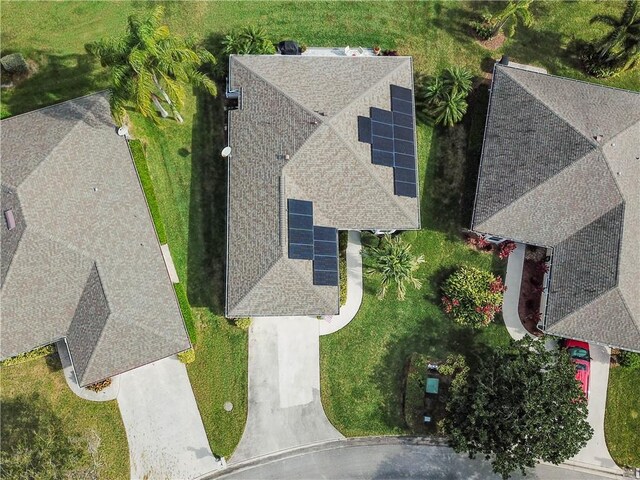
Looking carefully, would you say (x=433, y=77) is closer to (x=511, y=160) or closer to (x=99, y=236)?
(x=511, y=160)

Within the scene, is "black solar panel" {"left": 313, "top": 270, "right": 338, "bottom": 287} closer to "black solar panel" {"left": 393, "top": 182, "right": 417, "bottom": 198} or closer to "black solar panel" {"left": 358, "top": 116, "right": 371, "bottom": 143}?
"black solar panel" {"left": 393, "top": 182, "right": 417, "bottom": 198}

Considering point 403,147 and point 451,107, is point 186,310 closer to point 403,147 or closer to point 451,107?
point 403,147

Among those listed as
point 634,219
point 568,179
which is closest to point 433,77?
point 568,179

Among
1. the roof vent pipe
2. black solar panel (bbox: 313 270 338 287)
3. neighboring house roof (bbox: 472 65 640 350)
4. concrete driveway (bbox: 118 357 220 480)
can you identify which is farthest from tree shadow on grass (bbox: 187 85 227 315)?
neighboring house roof (bbox: 472 65 640 350)

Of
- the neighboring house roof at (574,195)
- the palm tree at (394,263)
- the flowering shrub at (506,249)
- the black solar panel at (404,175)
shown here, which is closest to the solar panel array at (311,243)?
the palm tree at (394,263)

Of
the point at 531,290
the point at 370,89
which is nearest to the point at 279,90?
the point at 370,89

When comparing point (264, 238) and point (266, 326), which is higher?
point (264, 238)
